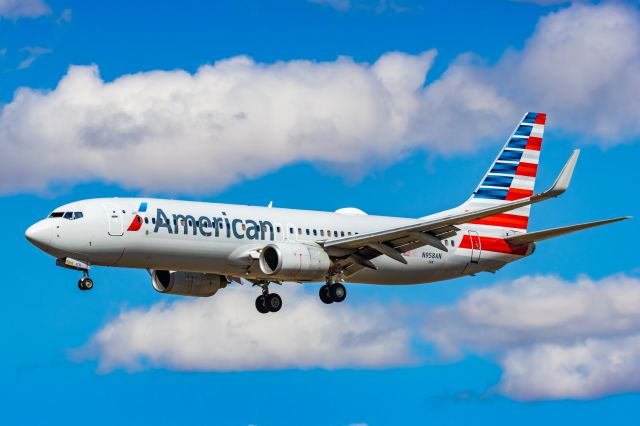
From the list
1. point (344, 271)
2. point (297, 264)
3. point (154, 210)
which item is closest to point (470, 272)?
point (344, 271)

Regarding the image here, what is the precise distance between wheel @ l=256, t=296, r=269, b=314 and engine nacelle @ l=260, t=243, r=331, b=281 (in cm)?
450

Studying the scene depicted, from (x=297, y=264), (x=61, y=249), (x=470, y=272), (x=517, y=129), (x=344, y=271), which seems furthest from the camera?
(x=517, y=129)

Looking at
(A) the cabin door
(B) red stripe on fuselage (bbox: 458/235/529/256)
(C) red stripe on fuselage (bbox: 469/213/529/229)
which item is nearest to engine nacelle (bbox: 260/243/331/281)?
(A) the cabin door

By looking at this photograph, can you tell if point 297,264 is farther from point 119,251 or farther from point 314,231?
point 119,251

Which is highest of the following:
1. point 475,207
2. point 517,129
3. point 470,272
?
point 517,129

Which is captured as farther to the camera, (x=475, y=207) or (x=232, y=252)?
(x=475, y=207)

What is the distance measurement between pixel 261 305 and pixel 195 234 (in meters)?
8.17

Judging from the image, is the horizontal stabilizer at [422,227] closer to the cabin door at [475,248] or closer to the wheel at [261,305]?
the wheel at [261,305]

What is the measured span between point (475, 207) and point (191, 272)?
17.6 m

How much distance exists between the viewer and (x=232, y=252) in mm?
60906

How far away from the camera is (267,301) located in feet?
217

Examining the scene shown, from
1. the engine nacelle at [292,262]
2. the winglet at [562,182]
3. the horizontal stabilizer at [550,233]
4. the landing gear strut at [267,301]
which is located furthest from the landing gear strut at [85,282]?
the horizontal stabilizer at [550,233]

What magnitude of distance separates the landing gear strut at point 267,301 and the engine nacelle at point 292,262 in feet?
13.8

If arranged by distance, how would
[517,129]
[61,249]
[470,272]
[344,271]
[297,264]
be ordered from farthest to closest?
[517,129] < [470,272] < [344,271] < [297,264] < [61,249]
